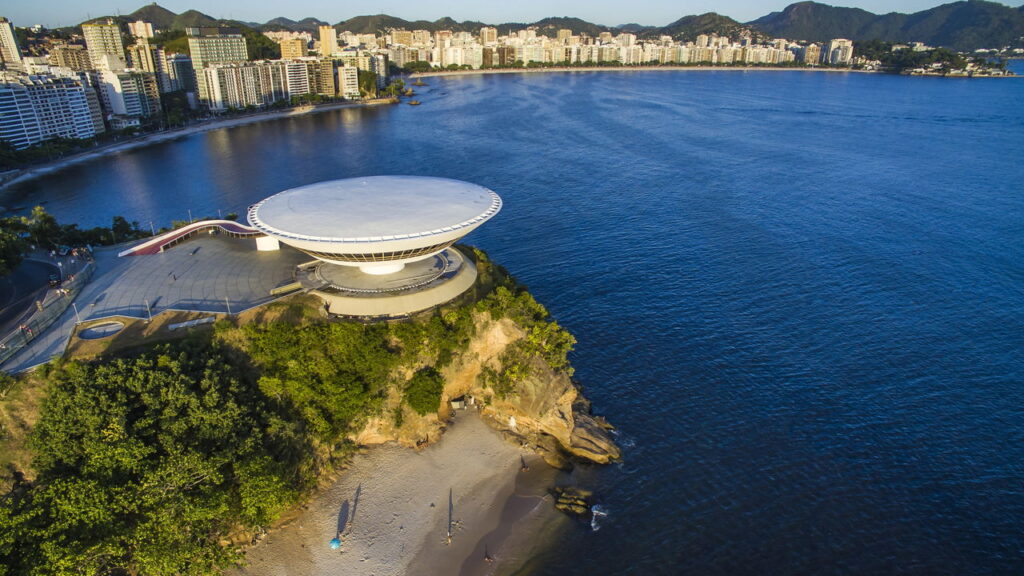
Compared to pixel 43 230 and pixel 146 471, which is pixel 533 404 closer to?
pixel 146 471

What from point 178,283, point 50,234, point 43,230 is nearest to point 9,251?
point 43,230

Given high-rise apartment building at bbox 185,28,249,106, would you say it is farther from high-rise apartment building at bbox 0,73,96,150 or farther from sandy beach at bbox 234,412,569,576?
sandy beach at bbox 234,412,569,576

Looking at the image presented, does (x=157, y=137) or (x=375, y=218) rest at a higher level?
(x=375, y=218)

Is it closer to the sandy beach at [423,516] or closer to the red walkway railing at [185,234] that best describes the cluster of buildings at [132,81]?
the red walkway railing at [185,234]

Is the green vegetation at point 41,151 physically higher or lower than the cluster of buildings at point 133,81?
lower

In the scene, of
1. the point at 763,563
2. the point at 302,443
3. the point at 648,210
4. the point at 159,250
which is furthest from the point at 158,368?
the point at 648,210

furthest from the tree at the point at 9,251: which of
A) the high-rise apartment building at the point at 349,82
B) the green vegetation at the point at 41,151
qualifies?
the high-rise apartment building at the point at 349,82

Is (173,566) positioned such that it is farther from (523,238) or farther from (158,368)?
(523,238)

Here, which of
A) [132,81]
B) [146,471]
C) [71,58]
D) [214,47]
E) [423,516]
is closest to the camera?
[146,471]
